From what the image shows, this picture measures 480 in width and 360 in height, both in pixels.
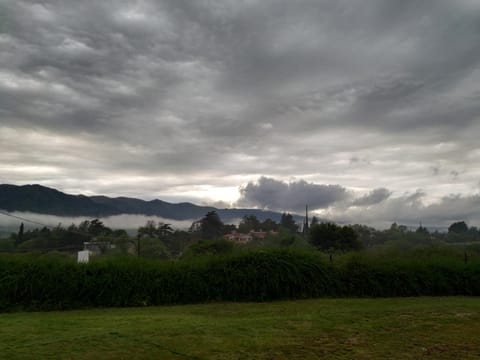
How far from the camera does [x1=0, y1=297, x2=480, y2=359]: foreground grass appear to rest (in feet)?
15.8

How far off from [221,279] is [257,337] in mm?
4772

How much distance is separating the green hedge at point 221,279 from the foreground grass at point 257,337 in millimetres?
2081

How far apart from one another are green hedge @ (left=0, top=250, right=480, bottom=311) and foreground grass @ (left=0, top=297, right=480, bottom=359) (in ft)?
6.83

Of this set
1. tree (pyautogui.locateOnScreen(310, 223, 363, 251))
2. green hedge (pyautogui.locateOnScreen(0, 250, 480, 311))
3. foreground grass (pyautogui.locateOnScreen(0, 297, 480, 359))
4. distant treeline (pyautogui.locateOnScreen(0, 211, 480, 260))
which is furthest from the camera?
tree (pyautogui.locateOnScreen(310, 223, 363, 251))

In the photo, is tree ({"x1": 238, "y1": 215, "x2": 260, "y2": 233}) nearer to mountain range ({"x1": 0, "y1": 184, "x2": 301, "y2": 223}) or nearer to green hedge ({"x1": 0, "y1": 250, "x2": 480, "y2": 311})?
mountain range ({"x1": 0, "y1": 184, "x2": 301, "y2": 223})

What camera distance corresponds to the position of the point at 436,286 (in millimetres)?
11859

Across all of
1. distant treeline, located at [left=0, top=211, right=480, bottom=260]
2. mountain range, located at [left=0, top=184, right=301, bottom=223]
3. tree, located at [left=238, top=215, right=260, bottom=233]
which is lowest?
distant treeline, located at [left=0, top=211, right=480, bottom=260]

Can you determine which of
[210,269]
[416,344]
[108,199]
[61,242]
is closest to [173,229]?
[61,242]

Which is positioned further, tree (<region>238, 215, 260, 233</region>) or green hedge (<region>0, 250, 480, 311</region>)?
tree (<region>238, 215, 260, 233</region>)

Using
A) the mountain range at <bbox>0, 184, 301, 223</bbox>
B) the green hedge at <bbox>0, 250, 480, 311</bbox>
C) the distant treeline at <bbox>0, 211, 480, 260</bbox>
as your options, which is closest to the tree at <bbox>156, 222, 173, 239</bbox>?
the distant treeline at <bbox>0, 211, 480, 260</bbox>

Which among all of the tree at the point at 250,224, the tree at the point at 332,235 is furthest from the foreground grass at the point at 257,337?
the tree at the point at 250,224

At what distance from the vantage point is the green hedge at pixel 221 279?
9.01 meters

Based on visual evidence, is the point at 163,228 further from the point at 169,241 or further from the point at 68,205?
the point at 68,205

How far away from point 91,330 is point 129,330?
533 mm
